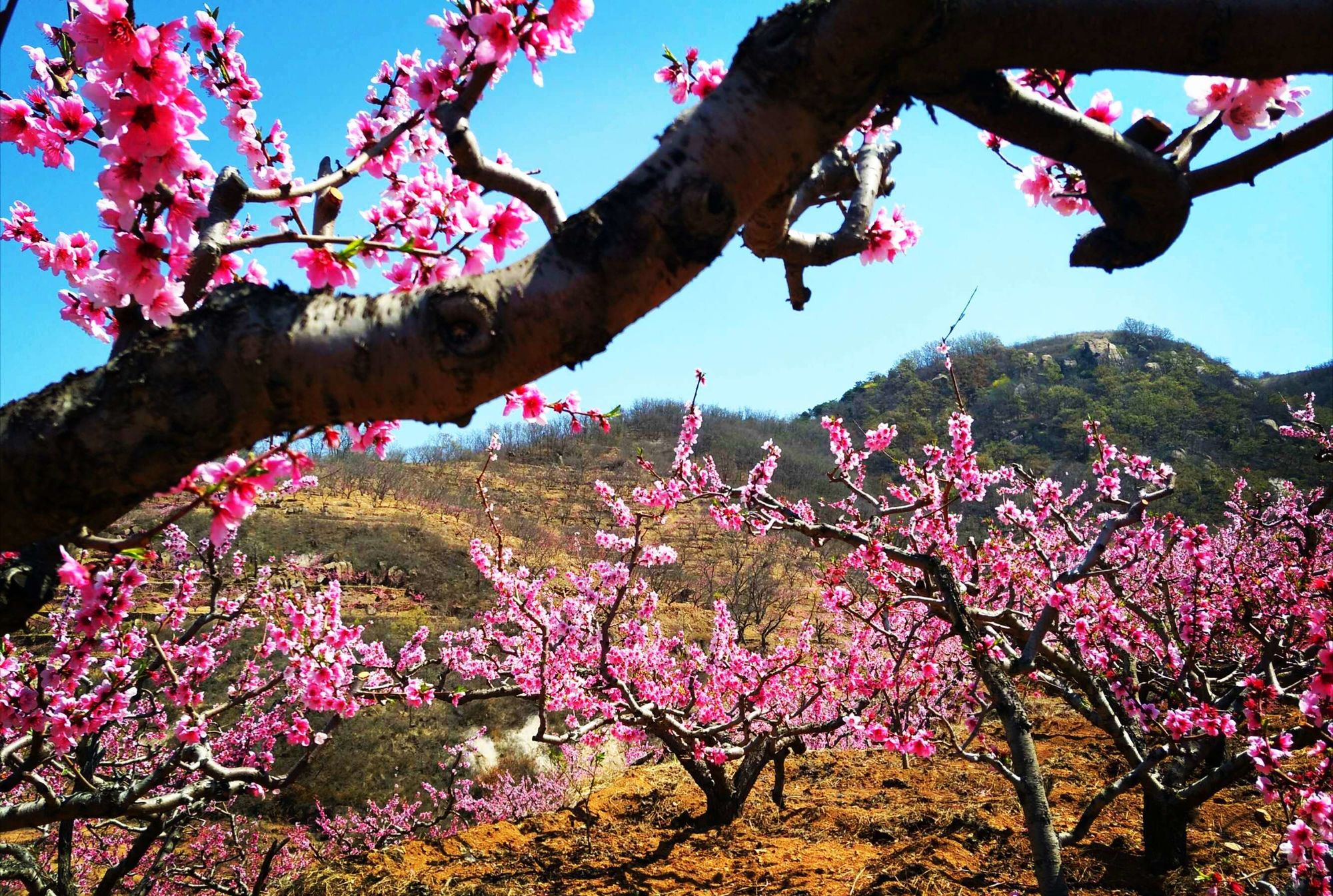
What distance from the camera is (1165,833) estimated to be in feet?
12.8

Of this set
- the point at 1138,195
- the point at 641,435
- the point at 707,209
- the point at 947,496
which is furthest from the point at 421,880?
the point at 641,435

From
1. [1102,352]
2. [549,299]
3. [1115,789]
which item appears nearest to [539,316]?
[549,299]

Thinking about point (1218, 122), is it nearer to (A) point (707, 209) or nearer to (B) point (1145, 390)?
(A) point (707, 209)

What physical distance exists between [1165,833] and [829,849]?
6.49ft

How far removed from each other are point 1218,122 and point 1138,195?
0.40 metres

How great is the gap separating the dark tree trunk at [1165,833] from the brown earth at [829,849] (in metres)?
0.08

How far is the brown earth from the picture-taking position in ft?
13.0

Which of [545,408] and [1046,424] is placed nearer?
[545,408]

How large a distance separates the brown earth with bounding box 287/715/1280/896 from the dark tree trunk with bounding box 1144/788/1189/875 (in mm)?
82

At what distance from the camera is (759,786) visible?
21.1 feet

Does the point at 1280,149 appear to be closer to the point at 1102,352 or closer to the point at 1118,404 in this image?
the point at 1118,404

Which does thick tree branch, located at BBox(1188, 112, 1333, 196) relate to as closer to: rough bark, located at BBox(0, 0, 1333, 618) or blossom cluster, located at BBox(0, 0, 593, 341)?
rough bark, located at BBox(0, 0, 1333, 618)

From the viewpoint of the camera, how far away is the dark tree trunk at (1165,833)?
3.85m

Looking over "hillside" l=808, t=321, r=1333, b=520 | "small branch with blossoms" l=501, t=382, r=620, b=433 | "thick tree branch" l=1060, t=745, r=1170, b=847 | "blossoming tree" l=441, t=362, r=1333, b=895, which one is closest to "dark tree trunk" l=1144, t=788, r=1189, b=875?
"blossoming tree" l=441, t=362, r=1333, b=895
